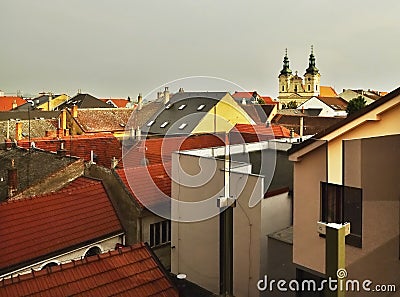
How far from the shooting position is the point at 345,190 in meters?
2.60

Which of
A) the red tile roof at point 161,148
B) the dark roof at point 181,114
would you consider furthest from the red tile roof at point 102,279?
the dark roof at point 181,114

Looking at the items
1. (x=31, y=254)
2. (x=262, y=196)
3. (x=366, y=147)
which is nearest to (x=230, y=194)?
(x=262, y=196)

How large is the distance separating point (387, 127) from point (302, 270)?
1478 millimetres

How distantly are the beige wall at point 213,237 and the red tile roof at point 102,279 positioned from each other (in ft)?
3.80

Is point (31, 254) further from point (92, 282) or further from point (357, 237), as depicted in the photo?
point (357, 237)

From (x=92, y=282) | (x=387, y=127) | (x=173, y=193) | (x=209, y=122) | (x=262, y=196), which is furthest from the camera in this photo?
(x=209, y=122)

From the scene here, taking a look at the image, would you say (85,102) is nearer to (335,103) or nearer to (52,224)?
(335,103)

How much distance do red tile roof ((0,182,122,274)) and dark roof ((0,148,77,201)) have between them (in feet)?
3.57

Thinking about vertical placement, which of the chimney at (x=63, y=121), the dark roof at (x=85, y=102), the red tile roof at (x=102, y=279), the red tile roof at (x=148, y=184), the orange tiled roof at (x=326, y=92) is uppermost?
the orange tiled roof at (x=326, y=92)

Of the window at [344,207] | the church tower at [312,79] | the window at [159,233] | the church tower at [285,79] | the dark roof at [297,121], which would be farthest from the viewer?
the church tower at [285,79]

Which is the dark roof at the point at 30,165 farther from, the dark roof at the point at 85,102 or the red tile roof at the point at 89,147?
the dark roof at the point at 85,102

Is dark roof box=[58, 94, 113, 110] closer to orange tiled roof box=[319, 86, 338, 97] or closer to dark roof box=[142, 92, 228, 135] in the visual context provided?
dark roof box=[142, 92, 228, 135]

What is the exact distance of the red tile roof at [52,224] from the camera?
473 cm

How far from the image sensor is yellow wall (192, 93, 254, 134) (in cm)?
1418
